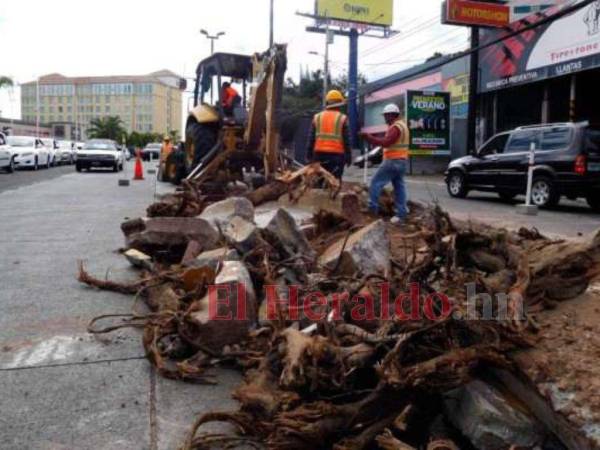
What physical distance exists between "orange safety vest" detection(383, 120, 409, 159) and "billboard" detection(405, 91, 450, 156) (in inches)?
683

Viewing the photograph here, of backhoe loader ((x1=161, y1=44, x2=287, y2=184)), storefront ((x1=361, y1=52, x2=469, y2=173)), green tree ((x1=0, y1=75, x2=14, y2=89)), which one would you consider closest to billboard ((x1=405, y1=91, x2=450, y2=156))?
storefront ((x1=361, y1=52, x2=469, y2=173))

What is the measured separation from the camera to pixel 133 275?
6008 mm

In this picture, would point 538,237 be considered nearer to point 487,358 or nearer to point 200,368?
point 487,358

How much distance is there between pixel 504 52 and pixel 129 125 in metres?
107

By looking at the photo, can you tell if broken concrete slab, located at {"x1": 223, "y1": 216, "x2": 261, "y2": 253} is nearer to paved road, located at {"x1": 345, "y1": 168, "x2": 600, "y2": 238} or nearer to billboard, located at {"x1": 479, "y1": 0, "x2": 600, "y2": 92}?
→ paved road, located at {"x1": 345, "y1": 168, "x2": 600, "y2": 238}

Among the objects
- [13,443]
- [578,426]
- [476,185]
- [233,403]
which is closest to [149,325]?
[233,403]

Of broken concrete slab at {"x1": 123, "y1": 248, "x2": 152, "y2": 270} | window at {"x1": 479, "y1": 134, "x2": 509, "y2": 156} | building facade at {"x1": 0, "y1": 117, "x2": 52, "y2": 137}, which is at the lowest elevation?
broken concrete slab at {"x1": 123, "y1": 248, "x2": 152, "y2": 270}

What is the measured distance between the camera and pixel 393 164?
8.24 metres

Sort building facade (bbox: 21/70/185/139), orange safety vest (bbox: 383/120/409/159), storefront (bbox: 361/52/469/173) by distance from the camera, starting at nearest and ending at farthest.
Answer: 1. orange safety vest (bbox: 383/120/409/159)
2. storefront (bbox: 361/52/469/173)
3. building facade (bbox: 21/70/185/139)

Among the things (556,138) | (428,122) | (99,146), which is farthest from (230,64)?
(99,146)

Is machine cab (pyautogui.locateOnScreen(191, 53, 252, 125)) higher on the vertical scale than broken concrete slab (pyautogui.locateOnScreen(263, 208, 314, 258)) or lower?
higher

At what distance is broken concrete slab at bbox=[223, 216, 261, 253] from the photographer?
17.4 feet

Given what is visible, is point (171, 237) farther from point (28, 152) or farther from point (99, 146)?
point (28, 152)

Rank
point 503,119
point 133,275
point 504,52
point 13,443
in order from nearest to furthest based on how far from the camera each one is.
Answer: point 13,443 → point 133,275 → point 504,52 → point 503,119
